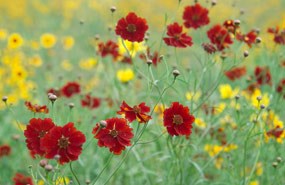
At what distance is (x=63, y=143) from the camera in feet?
5.40

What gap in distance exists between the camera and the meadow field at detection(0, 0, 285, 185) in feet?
6.00

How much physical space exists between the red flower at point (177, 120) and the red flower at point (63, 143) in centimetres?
35

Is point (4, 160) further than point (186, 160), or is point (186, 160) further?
point (4, 160)

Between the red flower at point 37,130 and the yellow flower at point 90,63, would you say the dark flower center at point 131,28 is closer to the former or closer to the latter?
the red flower at point 37,130

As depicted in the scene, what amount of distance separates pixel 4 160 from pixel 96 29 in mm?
4959

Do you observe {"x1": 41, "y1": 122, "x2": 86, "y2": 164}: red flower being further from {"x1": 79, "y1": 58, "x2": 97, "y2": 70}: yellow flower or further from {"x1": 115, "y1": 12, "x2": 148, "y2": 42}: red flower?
{"x1": 79, "y1": 58, "x2": 97, "y2": 70}: yellow flower

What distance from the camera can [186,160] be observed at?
2.59 metres

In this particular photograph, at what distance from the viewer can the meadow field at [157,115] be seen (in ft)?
6.00

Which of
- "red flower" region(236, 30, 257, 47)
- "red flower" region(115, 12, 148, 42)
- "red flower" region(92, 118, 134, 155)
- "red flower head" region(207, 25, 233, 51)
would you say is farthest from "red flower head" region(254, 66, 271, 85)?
"red flower" region(92, 118, 134, 155)

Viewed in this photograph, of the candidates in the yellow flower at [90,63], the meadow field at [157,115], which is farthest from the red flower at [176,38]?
the yellow flower at [90,63]

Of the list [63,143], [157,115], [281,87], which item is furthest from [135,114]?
[157,115]

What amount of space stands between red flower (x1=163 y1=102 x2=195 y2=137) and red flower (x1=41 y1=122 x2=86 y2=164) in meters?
0.35

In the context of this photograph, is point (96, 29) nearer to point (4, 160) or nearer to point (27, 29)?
point (27, 29)

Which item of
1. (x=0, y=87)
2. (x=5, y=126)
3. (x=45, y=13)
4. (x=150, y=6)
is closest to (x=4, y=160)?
(x=5, y=126)
